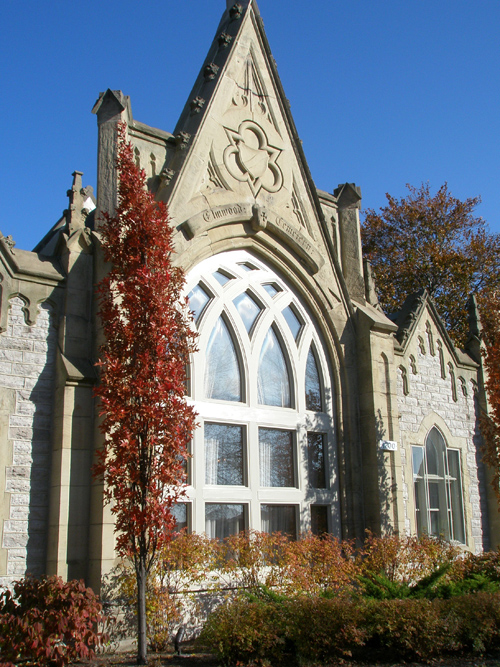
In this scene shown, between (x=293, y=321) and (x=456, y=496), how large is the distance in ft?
19.2

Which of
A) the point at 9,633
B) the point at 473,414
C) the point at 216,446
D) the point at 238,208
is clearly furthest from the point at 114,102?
the point at 473,414

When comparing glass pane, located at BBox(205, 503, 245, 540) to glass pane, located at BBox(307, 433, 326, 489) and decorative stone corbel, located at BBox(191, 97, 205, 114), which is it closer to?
glass pane, located at BBox(307, 433, 326, 489)

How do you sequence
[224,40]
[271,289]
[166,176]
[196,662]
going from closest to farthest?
[196,662], [166,176], [224,40], [271,289]

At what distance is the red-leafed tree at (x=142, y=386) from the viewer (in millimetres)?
7391

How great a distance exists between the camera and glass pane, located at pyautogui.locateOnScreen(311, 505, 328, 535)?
37.3ft

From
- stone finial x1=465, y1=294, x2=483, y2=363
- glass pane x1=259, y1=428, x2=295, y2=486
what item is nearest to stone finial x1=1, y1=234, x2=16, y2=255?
glass pane x1=259, y1=428, x2=295, y2=486

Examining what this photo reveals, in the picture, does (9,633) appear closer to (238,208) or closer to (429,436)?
(238,208)

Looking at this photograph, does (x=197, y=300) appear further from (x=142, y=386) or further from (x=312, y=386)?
(x=142, y=386)

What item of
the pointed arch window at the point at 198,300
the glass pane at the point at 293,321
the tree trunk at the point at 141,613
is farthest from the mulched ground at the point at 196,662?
the glass pane at the point at 293,321

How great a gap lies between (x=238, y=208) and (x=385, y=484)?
537 cm

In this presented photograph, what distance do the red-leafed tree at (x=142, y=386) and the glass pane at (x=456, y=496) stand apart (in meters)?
8.68

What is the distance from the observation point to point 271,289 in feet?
39.0

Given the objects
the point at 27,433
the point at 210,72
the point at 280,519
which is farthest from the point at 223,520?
→ the point at 210,72

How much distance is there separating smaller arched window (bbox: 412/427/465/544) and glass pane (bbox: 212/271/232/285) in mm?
5631
